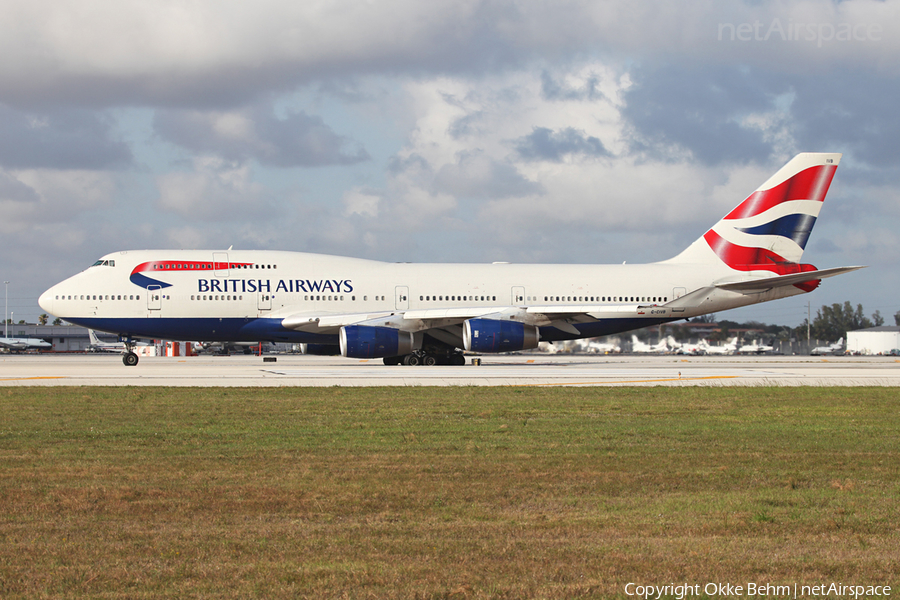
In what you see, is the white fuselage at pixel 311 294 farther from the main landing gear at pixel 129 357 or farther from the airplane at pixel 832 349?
the airplane at pixel 832 349

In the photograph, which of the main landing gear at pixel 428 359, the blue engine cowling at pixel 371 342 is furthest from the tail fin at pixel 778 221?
the blue engine cowling at pixel 371 342

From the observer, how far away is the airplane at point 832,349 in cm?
9625

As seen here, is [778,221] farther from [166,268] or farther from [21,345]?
[21,345]

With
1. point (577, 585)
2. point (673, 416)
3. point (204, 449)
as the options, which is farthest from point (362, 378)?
point (577, 585)

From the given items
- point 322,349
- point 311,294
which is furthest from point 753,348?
point 311,294

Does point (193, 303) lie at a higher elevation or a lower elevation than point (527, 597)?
higher

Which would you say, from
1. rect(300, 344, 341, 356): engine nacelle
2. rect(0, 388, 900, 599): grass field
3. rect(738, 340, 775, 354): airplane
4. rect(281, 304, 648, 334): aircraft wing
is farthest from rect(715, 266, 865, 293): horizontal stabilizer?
rect(738, 340, 775, 354): airplane

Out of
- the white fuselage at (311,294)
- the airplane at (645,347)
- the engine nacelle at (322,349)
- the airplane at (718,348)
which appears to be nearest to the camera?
the white fuselage at (311,294)

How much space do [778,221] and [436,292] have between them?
16.8 metres

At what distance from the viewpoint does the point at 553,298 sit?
121 ft

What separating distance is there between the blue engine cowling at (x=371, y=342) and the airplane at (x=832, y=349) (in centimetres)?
7720

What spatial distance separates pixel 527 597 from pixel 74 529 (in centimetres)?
392

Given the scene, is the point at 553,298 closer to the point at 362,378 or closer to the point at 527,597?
the point at 362,378

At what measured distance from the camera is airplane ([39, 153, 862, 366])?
3378 centimetres
